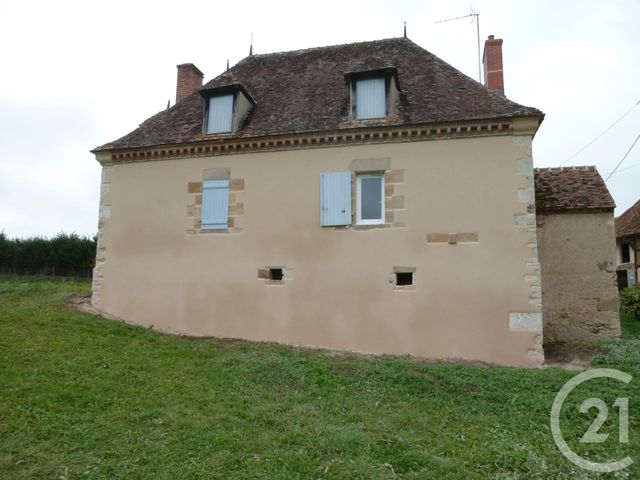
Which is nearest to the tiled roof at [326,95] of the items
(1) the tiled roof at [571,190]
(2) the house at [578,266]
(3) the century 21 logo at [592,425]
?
(1) the tiled roof at [571,190]

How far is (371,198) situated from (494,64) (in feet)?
15.0

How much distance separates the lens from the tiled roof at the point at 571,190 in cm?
974

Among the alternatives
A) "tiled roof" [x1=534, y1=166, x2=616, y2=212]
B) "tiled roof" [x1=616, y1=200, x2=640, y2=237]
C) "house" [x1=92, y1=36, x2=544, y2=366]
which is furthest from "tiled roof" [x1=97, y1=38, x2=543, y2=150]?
"tiled roof" [x1=616, y1=200, x2=640, y2=237]

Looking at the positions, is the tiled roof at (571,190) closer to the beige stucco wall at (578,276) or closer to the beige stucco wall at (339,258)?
the beige stucco wall at (578,276)

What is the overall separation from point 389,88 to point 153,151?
530 cm

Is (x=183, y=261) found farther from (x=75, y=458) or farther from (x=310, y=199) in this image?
(x=75, y=458)

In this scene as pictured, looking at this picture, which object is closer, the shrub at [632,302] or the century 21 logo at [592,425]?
the century 21 logo at [592,425]

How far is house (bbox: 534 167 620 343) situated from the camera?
9484mm

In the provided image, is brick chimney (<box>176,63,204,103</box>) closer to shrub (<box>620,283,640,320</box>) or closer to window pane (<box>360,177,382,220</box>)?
window pane (<box>360,177,382,220</box>)

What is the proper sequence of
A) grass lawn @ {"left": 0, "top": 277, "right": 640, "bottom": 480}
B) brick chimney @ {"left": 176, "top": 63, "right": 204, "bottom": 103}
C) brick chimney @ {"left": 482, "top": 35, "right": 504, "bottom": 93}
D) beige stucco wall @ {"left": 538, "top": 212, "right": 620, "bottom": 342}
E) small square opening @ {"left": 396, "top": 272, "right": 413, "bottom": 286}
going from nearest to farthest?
grass lawn @ {"left": 0, "top": 277, "right": 640, "bottom": 480} → small square opening @ {"left": 396, "top": 272, "right": 413, "bottom": 286} → beige stucco wall @ {"left": 538, "top": 212, "right": 620, "bottom": 342} → brick chimney @ {"left": 482, "top": 35, "right": 504, "bottom": 93} → brick chimney @ {"left": 176, "top": 63, "right": 204, "bottom": 103}

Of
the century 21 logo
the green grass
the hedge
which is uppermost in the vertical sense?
the hedge

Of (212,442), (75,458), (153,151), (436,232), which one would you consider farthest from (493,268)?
Answer: (153,151)

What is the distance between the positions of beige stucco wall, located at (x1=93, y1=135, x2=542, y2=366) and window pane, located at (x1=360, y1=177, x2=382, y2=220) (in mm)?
405

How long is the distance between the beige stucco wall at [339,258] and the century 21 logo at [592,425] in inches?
76.8
